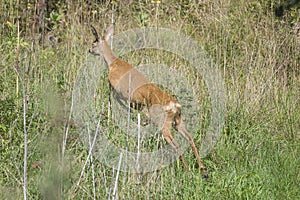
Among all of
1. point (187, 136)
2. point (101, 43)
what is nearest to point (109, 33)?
point (101, 43)

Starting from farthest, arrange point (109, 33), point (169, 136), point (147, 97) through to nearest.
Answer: point (109, 33), point (147, 97), point (169, 136)

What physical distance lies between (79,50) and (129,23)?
2.78 feet

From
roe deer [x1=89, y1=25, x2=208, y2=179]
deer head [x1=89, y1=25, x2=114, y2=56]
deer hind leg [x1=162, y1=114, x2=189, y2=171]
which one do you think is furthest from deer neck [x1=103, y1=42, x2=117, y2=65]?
deer hind leg [x1=162, y1=114, x2=189, y2=171]

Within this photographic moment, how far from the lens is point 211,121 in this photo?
14.1ft

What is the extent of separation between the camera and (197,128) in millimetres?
4340

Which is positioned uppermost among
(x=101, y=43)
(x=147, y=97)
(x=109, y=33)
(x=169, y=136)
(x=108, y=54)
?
(x=109, y=33)

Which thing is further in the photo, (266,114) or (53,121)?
(266,114)

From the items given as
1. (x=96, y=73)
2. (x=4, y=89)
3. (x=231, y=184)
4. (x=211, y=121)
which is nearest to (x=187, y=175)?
(x=231, y=184)

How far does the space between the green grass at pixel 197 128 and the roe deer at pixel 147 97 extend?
4.4 inches

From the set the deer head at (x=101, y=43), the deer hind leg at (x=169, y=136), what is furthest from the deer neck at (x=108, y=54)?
the deer hind leg at (x=169, y=136)

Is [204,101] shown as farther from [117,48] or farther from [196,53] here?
[117,48]

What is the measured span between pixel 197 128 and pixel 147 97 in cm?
59

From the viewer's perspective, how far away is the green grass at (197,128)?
289 cm

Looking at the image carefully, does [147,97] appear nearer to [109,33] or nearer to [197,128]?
[197,128]
